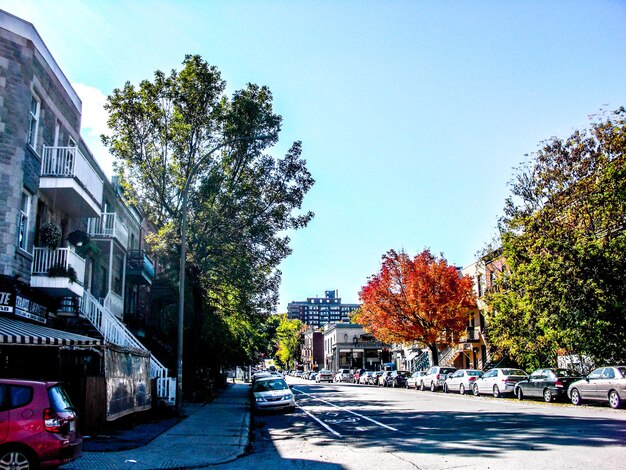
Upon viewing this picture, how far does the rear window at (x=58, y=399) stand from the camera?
846 cm

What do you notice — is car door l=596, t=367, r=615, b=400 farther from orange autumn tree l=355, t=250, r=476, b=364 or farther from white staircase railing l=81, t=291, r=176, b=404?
orange autumn tree l=355, t=250, r=476, b=364

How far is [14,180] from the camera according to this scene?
1500 centimetres

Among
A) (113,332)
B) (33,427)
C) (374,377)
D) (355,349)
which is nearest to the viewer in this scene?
(33,427)

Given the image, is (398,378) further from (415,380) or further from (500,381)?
(500,381)

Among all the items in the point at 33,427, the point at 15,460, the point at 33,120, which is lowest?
the point at 15,460

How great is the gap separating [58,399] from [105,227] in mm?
16449

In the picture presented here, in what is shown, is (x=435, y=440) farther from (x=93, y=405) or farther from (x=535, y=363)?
(x=535, y=363)

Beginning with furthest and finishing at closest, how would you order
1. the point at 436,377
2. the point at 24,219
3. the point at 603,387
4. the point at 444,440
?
the point at 436,377, the point at 603,387, the point at 24,219, the point at 444,440

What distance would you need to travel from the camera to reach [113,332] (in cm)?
2041

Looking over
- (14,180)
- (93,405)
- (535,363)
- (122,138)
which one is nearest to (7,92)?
(14,180)

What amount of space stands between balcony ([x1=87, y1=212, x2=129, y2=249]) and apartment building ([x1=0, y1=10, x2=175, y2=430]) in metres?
1.53

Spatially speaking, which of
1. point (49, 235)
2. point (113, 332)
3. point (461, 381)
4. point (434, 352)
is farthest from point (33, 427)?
point (434, 352)

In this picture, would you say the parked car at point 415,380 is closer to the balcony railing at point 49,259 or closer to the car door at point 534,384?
the car door at point 534,384

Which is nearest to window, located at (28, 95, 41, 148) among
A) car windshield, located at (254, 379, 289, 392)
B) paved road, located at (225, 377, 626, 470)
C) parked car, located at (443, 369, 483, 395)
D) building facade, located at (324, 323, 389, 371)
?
paved road, located at (225, 377, 626, 470)
